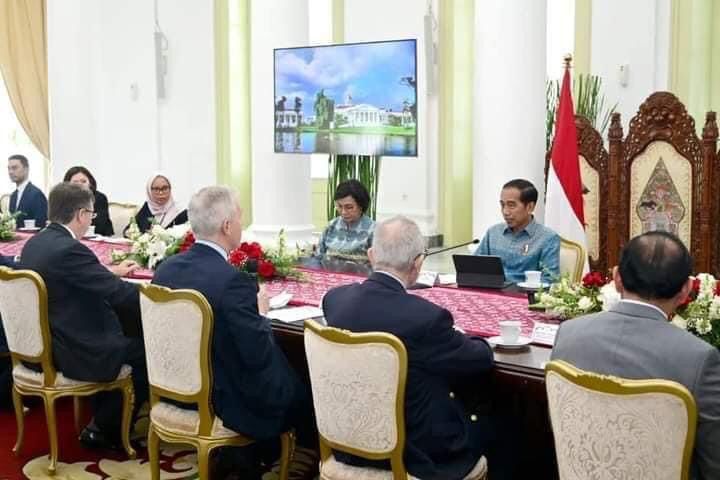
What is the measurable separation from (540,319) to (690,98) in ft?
18.4

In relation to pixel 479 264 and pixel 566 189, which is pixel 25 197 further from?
pixel 479 264

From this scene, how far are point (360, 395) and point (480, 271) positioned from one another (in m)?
1.78

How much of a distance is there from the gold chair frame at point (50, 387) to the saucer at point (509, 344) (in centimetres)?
182

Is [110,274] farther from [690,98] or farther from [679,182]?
[690,98]

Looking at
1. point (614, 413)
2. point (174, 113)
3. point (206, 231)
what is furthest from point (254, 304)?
point (174, 113)

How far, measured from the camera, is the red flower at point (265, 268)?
4777 mm

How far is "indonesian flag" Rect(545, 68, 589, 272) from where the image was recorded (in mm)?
5859

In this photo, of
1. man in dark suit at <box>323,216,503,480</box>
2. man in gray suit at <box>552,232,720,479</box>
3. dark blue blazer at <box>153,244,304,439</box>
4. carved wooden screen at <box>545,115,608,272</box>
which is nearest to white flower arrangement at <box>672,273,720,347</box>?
man in gray suit at <box>552,232,720,479</box>

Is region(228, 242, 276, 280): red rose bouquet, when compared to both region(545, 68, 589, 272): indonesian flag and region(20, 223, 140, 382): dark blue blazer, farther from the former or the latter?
region(545, 68, 589, 272): indonesian flag

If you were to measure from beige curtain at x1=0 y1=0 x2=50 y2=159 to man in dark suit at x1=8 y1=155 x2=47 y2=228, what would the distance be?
9.78 ft

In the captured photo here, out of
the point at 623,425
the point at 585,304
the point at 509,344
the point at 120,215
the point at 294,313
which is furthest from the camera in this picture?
the point at 120,215

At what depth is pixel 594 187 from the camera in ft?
22.5

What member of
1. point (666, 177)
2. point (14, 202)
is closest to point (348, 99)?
point (666, 177)

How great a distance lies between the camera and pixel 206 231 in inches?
145
